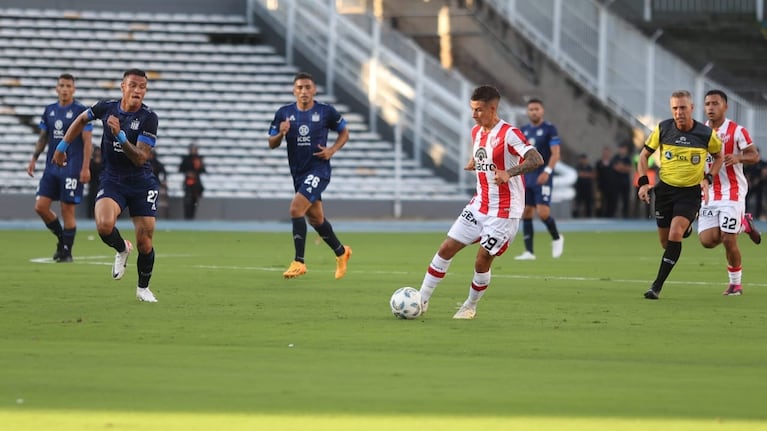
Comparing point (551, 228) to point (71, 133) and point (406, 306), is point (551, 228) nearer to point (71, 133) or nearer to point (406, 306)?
point (71, 133)

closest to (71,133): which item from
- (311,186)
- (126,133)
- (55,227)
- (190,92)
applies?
(126,133)

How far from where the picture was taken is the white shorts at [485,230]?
41.0 ft

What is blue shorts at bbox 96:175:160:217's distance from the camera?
14.2m

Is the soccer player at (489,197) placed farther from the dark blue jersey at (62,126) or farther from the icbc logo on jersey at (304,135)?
the dark blue jersey at (62,126)

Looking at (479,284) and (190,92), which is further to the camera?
(190,92)

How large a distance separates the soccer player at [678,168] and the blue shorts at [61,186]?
7.69 metres

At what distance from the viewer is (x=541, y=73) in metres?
42.7

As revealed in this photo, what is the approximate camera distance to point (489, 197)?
12.6 m

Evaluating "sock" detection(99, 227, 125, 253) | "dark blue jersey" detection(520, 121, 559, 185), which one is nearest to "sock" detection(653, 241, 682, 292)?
"sock" detection(99, 227, 125, 253)

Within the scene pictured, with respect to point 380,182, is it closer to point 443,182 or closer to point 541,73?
point 443,182

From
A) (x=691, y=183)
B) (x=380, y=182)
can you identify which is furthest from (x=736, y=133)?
(x=380, y=182)

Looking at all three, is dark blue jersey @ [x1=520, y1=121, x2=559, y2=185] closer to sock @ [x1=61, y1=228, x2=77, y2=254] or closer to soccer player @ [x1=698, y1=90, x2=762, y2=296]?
soccer player @ [x1=698, y1=90, x2=762, y2=296]

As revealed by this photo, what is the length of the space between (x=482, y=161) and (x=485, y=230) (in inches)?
23.1

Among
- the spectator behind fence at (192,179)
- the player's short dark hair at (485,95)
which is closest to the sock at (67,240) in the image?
the player's short dark hair at (485,95)
